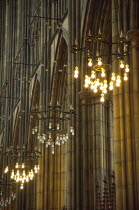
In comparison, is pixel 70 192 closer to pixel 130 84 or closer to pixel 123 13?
pixel 130 84

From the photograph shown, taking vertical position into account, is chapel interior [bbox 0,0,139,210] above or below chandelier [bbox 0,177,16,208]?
above

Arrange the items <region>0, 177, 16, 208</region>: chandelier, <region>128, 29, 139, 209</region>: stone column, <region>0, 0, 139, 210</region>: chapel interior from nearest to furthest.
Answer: <region>128, 29, 139, 209</region>: stone column
<region>0, 0, 139, 210</region>: chapel interior
<region>0, 177, 16, 208</region>: chandelier

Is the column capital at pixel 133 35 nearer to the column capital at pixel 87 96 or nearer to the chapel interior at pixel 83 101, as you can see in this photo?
the chapel interior at pixel 83 101

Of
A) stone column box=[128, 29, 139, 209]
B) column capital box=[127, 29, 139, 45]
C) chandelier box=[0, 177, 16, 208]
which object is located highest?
column capital box=[127, 29, 139, 45]

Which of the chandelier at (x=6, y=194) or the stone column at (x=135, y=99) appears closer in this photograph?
the stone column at (x=135, y=99)

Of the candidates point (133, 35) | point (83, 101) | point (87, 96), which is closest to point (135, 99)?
point (133, 35)

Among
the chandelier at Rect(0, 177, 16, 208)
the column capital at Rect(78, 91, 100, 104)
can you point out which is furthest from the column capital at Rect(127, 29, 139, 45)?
the chandelier at Rect(0, 177, 16, 208)

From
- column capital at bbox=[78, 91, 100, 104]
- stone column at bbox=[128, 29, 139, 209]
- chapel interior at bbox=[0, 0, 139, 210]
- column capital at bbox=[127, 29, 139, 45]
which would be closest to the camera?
stone column at bbox=[128, 29, 139, 209]

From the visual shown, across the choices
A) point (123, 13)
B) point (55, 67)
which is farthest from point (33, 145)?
point (123, 13)

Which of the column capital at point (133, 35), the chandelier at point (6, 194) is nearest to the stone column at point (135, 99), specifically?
the column capital at point (133, 35)

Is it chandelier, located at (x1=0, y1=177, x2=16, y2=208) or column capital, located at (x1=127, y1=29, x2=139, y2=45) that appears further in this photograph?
chandelier, located at (x1=0, y1=177, x2=16, y2=208)

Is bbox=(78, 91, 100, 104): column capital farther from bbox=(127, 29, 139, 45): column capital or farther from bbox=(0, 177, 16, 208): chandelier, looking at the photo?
bbox=(0, 177, 16, 208): chandelier

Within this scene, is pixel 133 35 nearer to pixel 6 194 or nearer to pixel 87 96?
pixel 87 96

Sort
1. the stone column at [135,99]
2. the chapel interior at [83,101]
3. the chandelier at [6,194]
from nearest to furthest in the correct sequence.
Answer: the stone column at [135,99], the chapel interior at [83,101], the chandelier at [6,194]
